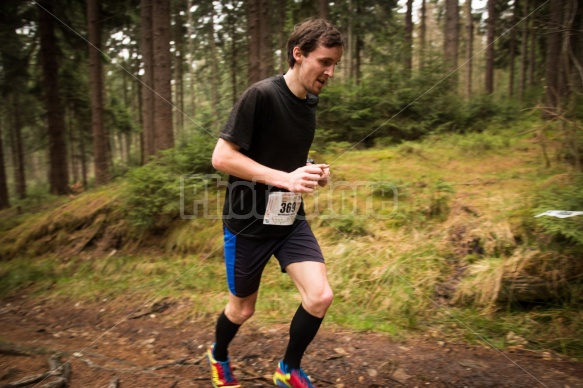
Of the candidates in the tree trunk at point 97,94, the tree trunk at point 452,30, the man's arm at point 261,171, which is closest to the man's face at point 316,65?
the man's arm at point 261,171

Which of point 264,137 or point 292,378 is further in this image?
point 292,378

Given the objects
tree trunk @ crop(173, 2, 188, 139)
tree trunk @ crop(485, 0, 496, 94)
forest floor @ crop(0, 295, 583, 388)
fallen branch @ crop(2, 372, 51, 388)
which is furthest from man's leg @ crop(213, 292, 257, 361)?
tree trunk @ crop(485, 0, 496, 94)

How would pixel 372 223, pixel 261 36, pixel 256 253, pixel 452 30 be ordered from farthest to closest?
pixel 452 30, pixel 261 36, pixel 372 223, pixel 256 253

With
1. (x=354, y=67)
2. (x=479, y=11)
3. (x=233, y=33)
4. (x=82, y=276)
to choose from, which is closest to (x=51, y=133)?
(x=82, y=276)

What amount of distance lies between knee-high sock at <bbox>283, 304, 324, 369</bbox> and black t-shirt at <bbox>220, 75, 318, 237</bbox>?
0.57 metres

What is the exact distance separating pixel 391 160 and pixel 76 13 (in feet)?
38.6

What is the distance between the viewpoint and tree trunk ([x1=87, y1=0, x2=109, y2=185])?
10.0 metres

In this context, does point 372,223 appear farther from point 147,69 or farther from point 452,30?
point 147,69

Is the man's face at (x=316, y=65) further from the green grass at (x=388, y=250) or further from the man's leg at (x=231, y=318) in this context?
the green grass at (x=388, y=250)

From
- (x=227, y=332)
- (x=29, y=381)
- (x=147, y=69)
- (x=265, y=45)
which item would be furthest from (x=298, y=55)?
(x=147, y=69)

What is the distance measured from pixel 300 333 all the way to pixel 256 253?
60 cm

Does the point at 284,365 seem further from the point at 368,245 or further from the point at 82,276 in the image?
the point at 82,276

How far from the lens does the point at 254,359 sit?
351 cm

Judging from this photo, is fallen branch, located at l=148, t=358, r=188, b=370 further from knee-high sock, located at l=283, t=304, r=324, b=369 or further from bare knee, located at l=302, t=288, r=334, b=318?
bare knee, located at l=302, t=288, r=334, b=318
